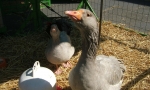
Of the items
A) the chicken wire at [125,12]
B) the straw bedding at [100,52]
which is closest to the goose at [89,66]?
the straw bedding at [100,52]

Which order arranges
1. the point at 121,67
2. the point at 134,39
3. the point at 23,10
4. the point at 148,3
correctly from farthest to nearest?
the point at 148,3 < the point at 23,10 < the point at 134,39 < the point at 121,67

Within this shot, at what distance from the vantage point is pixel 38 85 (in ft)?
8.91

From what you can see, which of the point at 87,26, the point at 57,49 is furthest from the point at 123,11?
the point at 87,26

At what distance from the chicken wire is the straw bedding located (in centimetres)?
57

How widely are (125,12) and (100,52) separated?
9.95 ft

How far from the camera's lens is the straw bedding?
3.62 meters

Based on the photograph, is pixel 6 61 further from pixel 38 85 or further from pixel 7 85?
pixel 38 85

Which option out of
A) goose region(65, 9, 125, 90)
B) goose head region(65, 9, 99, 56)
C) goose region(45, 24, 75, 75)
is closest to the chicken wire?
goose region(45, 24, 75, 75)

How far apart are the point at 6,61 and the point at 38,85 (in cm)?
172

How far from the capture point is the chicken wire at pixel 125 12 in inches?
241

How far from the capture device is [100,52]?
4.55 m

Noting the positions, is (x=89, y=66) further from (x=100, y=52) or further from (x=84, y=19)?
(x=100, y=52)

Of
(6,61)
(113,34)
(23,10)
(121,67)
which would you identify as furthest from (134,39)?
(23,10)

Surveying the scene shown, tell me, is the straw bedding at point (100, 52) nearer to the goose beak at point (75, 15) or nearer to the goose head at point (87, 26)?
the goose head at point (87, 26)
